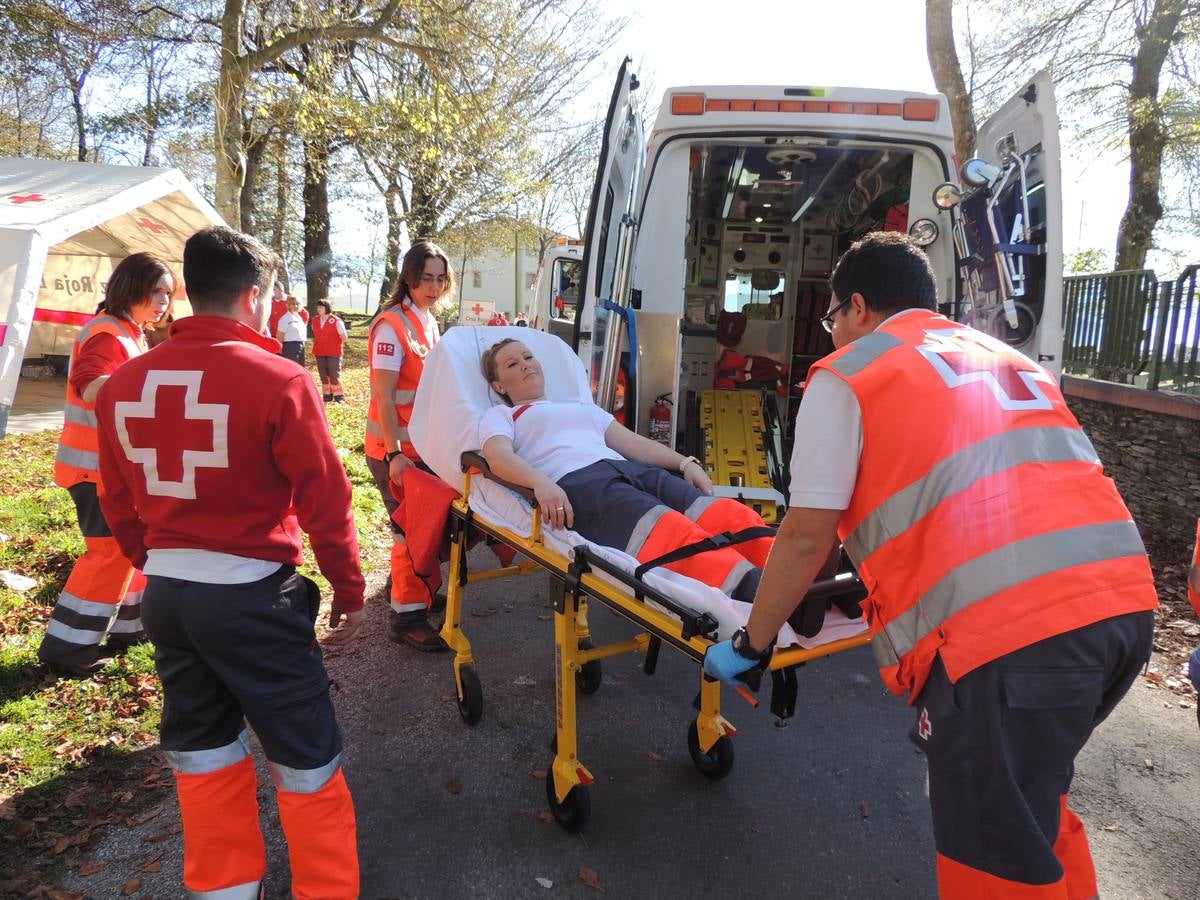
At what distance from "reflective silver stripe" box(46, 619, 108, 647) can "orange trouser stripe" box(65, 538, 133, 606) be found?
142 millimetres

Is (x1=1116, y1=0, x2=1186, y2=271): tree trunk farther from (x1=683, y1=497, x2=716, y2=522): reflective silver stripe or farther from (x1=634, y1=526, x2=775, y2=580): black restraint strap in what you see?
(x1=634, y1=526, x2=775, y2=580): black restraint strap

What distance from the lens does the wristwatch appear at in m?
1.72

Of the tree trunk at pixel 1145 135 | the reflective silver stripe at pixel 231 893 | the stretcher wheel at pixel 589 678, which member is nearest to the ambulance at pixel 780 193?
the stretcher wheel at pixel 589 678

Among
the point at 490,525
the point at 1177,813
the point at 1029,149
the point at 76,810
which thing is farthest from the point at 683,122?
the point at 76,810

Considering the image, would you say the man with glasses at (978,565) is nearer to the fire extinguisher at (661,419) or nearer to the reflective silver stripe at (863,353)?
the reflective silver stripe at (863,353)

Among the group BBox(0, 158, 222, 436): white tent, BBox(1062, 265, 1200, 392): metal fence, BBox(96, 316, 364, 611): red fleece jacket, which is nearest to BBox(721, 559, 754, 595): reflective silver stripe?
BBox(96, 316, 364, 611): red fleece jacket

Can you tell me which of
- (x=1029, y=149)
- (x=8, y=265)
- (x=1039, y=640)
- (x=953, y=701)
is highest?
(x=1029, y=149)

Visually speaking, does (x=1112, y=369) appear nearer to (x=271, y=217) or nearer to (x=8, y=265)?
(x=8, y=265)

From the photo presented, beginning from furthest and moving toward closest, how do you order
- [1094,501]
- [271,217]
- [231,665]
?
[271,217] → [231,665] → [1094,501]

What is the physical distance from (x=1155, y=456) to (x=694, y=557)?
550 cm

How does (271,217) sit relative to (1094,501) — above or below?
above

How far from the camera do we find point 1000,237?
3.82m

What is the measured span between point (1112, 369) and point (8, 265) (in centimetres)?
858

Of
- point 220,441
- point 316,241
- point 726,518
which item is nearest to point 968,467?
point 726,518
